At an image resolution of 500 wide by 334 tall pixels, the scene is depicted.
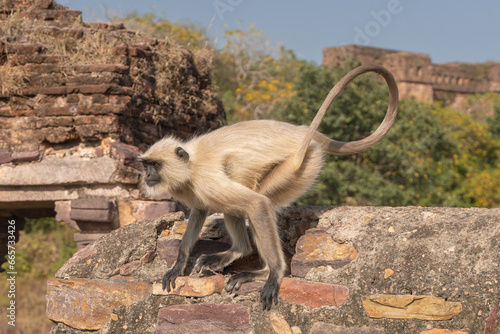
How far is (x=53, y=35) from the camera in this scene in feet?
17.4

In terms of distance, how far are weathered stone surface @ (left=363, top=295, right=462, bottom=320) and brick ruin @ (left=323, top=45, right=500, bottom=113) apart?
80.5ft

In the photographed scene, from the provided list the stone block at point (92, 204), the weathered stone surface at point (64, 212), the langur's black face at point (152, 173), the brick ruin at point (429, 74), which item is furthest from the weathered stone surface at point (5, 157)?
the brick ruin at point (429, 74)

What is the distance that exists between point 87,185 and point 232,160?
97.2 inches

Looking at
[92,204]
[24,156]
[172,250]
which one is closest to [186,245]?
[172,250]

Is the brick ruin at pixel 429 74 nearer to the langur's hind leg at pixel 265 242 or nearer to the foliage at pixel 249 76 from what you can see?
the foliage at pixel 249 76

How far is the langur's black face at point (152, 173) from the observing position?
298 centimetres

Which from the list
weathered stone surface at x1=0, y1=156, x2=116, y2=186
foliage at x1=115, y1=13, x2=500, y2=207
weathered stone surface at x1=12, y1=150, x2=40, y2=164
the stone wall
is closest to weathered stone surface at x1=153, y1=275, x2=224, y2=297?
the stone wall

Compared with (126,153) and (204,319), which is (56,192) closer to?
(126,153)

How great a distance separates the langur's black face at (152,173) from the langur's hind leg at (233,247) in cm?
43

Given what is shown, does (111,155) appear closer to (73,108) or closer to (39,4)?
(73,108)

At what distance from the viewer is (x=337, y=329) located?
2100 mm

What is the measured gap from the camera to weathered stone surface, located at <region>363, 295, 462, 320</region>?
1.96 metres

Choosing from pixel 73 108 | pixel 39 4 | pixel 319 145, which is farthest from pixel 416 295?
pixel 39 4

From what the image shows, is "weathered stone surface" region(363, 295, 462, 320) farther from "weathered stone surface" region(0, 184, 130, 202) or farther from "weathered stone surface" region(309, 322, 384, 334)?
"weathered stone surface" region(0, 184, 130, 202)
